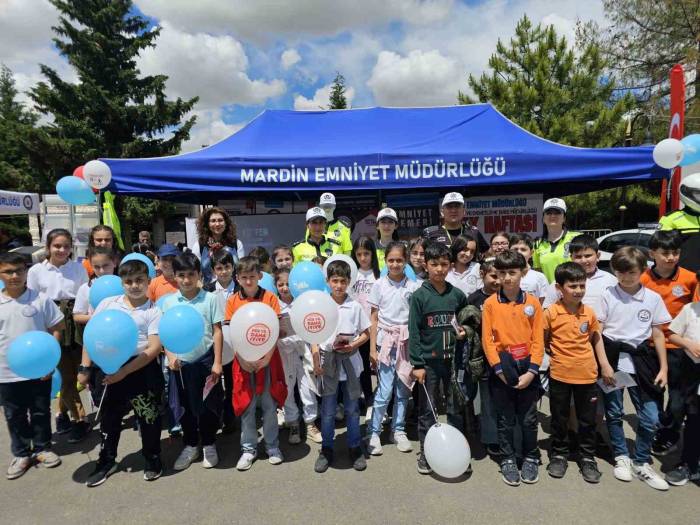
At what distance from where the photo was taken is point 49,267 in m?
3.51

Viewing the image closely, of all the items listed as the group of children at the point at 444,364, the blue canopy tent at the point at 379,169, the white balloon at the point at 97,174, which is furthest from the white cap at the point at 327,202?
the white balloon at the point at 97,174

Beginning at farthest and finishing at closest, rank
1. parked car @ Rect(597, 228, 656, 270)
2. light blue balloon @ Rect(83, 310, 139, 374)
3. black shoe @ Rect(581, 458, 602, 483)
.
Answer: parked car @ Rect(597, 228, 656, 270), black shoe @ Rect(581, 458, 602, 483), light blue balloon @ Rect(83, 310, 139, 374)

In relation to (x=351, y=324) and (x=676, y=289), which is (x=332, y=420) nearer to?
(x=351, y=324)

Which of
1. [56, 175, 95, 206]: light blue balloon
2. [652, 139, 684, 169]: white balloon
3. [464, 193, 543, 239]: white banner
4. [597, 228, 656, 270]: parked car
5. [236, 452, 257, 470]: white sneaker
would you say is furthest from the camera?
[597, 228, 656, 270]: parked car

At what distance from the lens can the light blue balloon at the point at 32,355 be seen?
2.63 meters

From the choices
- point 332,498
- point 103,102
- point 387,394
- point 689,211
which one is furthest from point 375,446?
point 103,102

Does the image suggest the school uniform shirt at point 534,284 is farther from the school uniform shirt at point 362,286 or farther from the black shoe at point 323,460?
the black shoe at point 323,460

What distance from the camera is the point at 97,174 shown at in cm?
465

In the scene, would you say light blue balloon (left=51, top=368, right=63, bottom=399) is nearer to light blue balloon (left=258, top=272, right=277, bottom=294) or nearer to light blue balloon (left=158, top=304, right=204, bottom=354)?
light blue balloon (left=158, top=304, right=204, bottom=354)

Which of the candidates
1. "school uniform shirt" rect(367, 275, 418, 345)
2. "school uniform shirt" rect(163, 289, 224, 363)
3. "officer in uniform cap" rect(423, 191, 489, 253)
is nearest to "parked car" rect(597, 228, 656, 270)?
"officer in uniform cap" rect(423, 191, 489, 253)

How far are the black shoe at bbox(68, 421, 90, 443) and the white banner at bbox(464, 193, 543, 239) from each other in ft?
18.6

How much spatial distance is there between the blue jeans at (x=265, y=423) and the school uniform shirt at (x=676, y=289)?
113 inches

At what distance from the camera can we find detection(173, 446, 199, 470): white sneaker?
288 cm

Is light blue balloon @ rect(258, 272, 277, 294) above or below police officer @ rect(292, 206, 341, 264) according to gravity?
below
